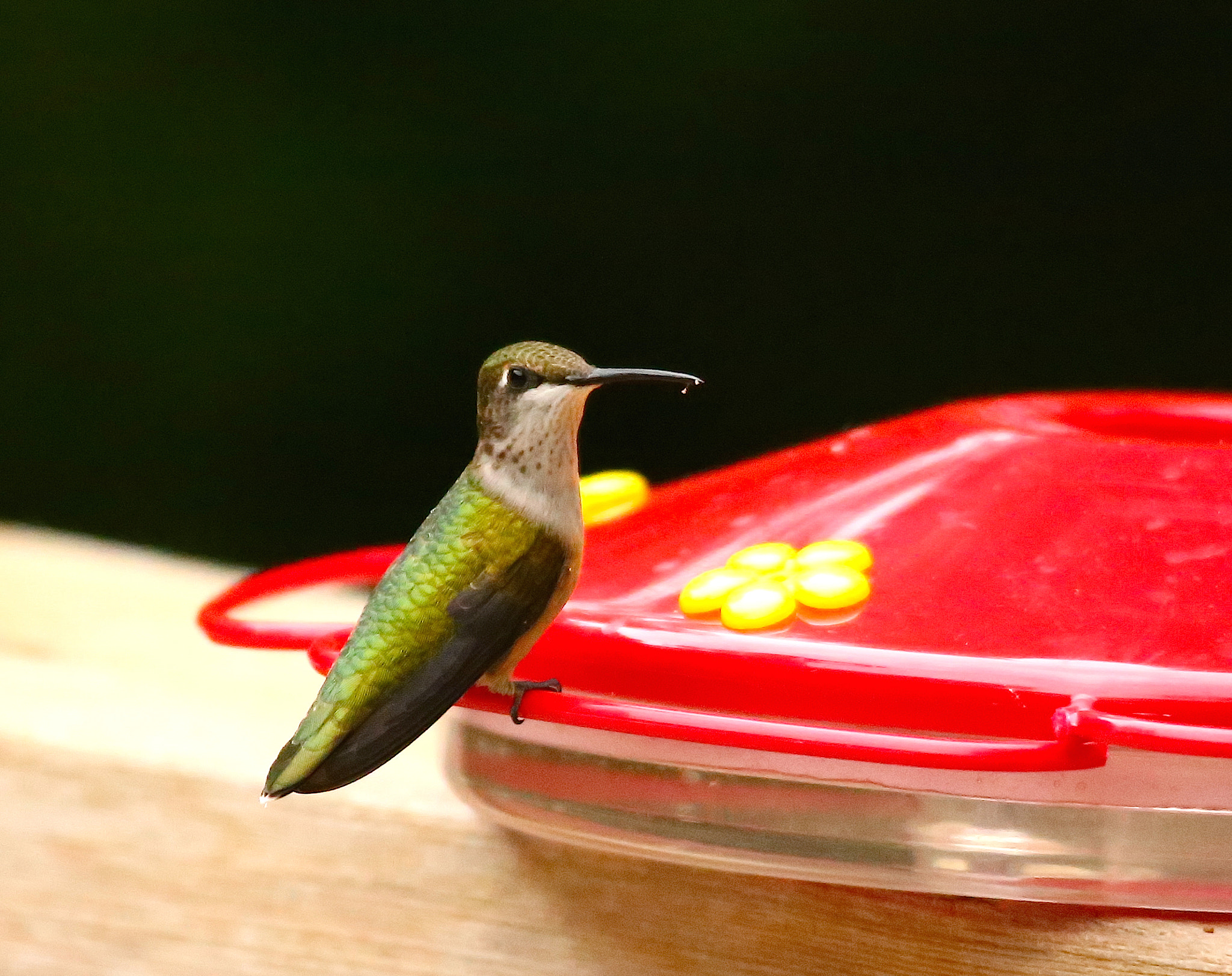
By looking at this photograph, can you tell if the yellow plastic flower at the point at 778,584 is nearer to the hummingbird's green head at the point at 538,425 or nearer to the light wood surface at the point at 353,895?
the hummingbird's green head at the point at 538,425

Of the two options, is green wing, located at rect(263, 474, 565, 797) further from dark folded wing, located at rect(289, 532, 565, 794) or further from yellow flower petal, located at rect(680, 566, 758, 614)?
yellow flower petal, located at rect(680, 566, 758, 614)

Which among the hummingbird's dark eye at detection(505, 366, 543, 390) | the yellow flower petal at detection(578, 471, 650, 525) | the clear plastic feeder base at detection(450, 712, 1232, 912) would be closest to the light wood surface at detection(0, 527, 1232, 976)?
the clear plastic feeder base at detection(450, 712, 1232, 912)

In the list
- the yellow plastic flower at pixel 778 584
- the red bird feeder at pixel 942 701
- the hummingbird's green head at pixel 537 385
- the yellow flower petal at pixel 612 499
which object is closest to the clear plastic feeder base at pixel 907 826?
the red bird feeder at pixel 942 701

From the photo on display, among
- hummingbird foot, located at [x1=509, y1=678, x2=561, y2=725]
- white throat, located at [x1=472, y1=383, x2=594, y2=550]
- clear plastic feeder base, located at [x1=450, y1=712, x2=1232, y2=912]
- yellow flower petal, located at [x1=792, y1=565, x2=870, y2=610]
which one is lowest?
clear plastic feeder base, located at [x1=450, y1=712, x2=1232, y2=912]

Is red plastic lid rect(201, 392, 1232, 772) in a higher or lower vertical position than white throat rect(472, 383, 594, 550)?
lower

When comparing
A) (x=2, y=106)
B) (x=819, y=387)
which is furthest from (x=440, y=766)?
(x=2, y=106)

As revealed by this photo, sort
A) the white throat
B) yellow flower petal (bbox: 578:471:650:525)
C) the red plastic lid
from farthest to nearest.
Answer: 1. yellow flower petal (bbox: 578:471:650:525)
2. the white throat
3. the red plastic lid
